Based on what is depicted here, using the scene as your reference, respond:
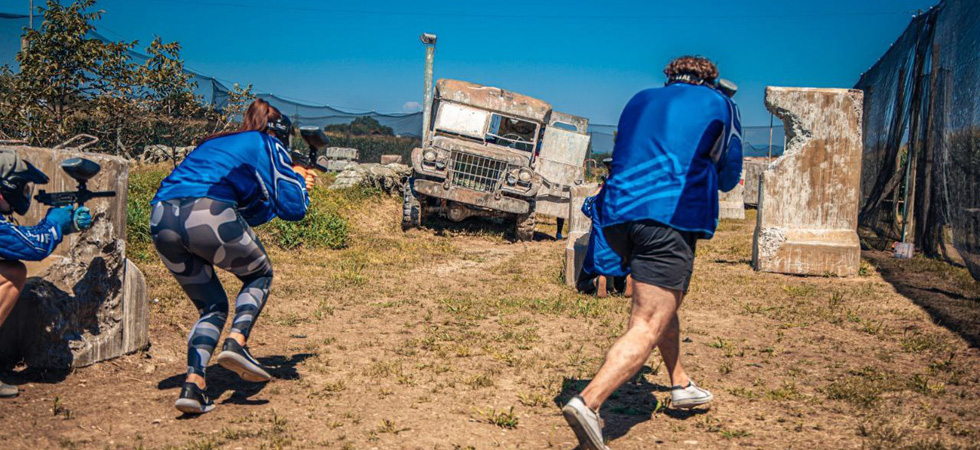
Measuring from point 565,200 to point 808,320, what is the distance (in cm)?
835

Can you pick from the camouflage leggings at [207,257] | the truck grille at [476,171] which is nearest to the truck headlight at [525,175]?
the truck grille at [476,171]

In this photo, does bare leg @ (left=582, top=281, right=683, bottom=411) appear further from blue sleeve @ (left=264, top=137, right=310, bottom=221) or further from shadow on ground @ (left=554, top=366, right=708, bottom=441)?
blue sleeve @ (left=264, top=137, right=310, bottom=221)

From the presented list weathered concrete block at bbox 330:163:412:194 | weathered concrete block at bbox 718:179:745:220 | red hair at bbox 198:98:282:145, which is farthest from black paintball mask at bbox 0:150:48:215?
weathered concrete block at bbox 718:179:745:220

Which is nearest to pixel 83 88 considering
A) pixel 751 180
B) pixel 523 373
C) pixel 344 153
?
pixel 523 373

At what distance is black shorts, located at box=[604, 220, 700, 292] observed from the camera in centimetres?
276

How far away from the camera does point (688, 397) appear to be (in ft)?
10.5

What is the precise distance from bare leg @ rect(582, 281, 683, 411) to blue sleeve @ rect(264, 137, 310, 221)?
159 centimetres

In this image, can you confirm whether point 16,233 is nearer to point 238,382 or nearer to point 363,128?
point 238,382

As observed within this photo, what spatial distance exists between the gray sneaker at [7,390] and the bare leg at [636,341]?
2655 millimetres

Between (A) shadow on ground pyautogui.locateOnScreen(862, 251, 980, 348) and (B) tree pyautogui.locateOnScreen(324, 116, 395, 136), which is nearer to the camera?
(A) shadow on ground pyautogui.locateOnScreen(862, 251, 980, 348)

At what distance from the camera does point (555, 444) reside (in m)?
2.97

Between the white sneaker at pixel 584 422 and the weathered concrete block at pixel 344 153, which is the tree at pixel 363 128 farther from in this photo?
the white sneaker at pixel 584 422

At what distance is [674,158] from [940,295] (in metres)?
4.62

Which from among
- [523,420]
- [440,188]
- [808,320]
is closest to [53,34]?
[440,188]
